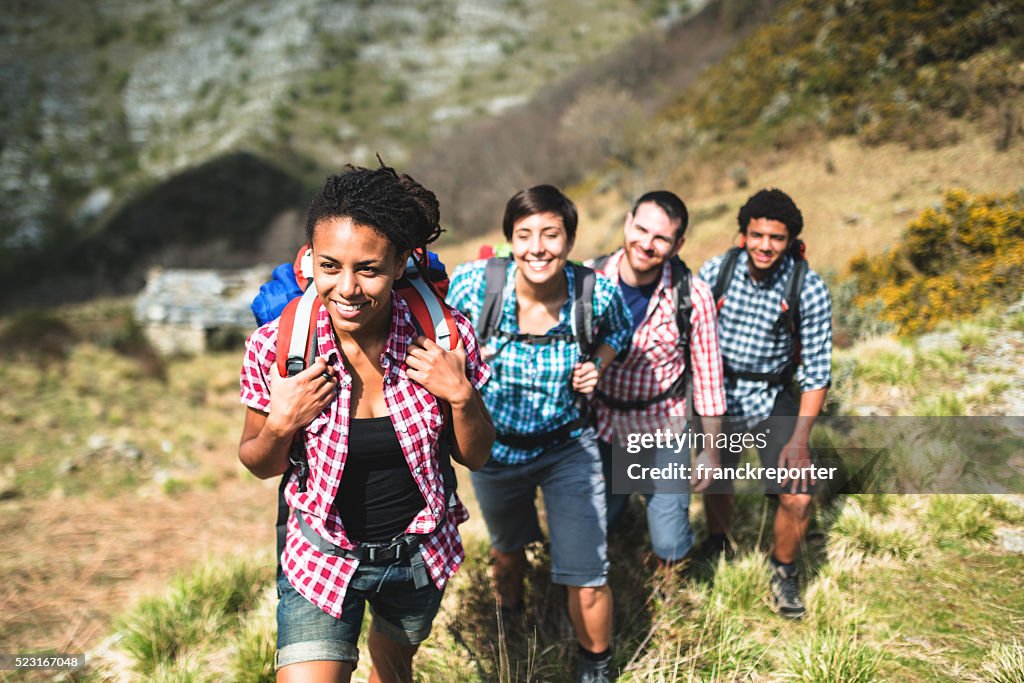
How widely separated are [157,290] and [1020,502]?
19.7 metres

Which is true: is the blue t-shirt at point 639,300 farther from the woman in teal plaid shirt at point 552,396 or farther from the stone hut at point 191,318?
the stone hut at point 191,318

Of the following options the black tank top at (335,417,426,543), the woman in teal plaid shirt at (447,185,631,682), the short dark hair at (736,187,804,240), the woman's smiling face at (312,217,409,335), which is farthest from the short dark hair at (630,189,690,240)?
the black tank top at (335,417,426,543)

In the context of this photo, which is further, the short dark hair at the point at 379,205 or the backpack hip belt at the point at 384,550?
the backpack hip belt at the point at 384,550

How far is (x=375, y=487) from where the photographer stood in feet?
6.35

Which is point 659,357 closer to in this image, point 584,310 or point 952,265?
point 584,310

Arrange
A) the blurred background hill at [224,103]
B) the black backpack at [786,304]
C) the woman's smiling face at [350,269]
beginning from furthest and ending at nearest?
the blurred background hill at [224,103] → the black backpack at [786,304] → the woman's smiling face at [350,269]

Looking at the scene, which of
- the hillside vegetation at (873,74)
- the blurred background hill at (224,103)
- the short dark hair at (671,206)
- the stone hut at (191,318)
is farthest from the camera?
the blurred background hill at (224,103)

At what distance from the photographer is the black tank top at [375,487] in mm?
1863

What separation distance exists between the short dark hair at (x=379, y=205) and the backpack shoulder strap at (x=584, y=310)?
930mm

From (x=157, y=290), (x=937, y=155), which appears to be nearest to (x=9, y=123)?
(x=157, y=290)

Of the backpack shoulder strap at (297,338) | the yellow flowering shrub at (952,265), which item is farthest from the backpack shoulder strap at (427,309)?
the yellow flowering shrub at (952,265)

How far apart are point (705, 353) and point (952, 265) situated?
4892 millimetres

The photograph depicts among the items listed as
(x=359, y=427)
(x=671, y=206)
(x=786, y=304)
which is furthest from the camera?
(x=786, y=304)

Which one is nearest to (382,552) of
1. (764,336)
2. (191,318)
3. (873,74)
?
(764,336)
